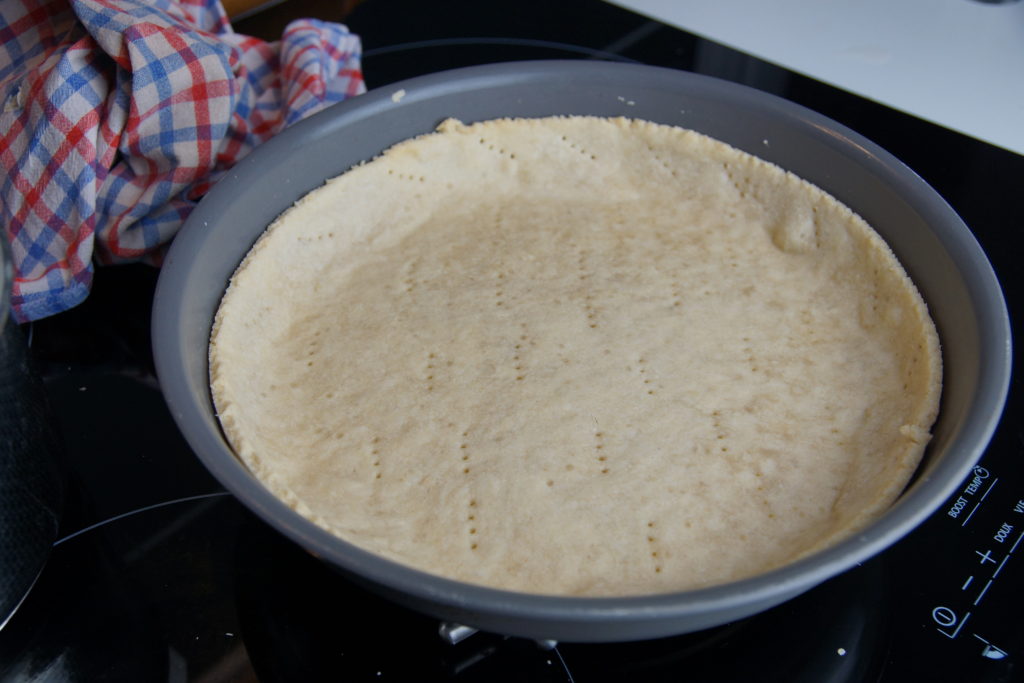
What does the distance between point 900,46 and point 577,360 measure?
0.95m

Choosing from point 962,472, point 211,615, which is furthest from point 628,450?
point 211,615

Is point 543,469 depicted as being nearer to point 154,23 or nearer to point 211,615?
point 211,615

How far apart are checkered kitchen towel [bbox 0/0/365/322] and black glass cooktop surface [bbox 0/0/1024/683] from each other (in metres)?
0.15

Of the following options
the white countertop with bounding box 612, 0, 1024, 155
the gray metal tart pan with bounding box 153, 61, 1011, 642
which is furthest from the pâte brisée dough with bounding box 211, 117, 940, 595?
the white countertop with bounding box 612, 0, 1024, 155

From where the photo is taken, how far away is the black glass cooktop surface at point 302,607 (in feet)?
2.81

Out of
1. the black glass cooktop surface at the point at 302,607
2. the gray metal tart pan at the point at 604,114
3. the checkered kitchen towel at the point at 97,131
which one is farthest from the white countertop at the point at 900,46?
the checkered kitchen towel at the point at 97,131

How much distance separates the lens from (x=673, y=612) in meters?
0.68

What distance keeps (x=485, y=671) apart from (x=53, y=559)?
0.46 metres

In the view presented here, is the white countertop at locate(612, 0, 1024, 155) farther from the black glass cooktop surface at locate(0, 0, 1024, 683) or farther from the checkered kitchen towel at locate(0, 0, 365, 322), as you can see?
the checkered kitchen towel at locate(0, 0, 365, 322)

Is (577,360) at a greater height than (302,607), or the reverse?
(577,360)

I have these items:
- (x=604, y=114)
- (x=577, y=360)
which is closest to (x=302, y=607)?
(x=577, y=360)

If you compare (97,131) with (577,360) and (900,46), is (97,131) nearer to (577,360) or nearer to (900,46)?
(577,360)

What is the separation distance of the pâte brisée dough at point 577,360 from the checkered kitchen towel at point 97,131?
0.17 meters

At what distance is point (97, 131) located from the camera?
1.12 meters
